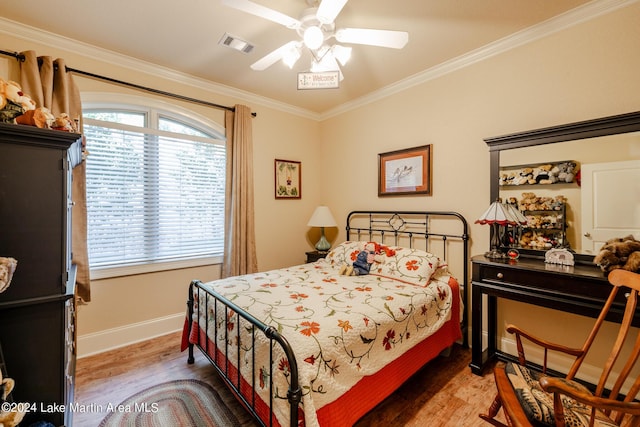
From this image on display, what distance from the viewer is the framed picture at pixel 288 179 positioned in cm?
374

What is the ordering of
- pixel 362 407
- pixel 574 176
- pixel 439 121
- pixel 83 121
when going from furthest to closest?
pixel 439 121 → pixel 83 121 → pixel 574 176 → pixel 362 407

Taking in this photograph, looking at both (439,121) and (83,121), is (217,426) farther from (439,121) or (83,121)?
(439,121)

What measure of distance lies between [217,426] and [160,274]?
5.81ft

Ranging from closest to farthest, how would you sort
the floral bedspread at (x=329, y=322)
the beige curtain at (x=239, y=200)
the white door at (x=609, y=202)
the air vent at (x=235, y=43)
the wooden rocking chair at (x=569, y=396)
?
the wooden rocking chair at (x=569, y=396), the floral bedspread at (x=329, y=322), the white door at (x=609, y=202), the air vent at (x=235, y=43), the beige curtain at (x=239, y=200)

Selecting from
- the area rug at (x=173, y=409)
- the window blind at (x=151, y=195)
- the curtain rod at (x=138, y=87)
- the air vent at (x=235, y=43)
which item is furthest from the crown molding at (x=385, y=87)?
the area rug at (x=173, y=409)

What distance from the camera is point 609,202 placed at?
1892 millimetres

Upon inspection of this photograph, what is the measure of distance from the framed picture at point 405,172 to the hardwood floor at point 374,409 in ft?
5.40

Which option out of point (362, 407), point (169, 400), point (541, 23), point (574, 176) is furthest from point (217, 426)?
point (541, 23)

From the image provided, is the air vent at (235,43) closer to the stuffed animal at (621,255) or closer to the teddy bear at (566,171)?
the teddy bear at (566,171)

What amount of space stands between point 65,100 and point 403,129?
3130 millimetres

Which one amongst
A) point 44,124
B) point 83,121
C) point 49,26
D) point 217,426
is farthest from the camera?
point 83,121

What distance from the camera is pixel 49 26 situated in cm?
217

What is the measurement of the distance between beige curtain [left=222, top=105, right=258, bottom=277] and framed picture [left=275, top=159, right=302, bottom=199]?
0.48 meters

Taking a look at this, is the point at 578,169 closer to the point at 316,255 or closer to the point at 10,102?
the point at 316,255
